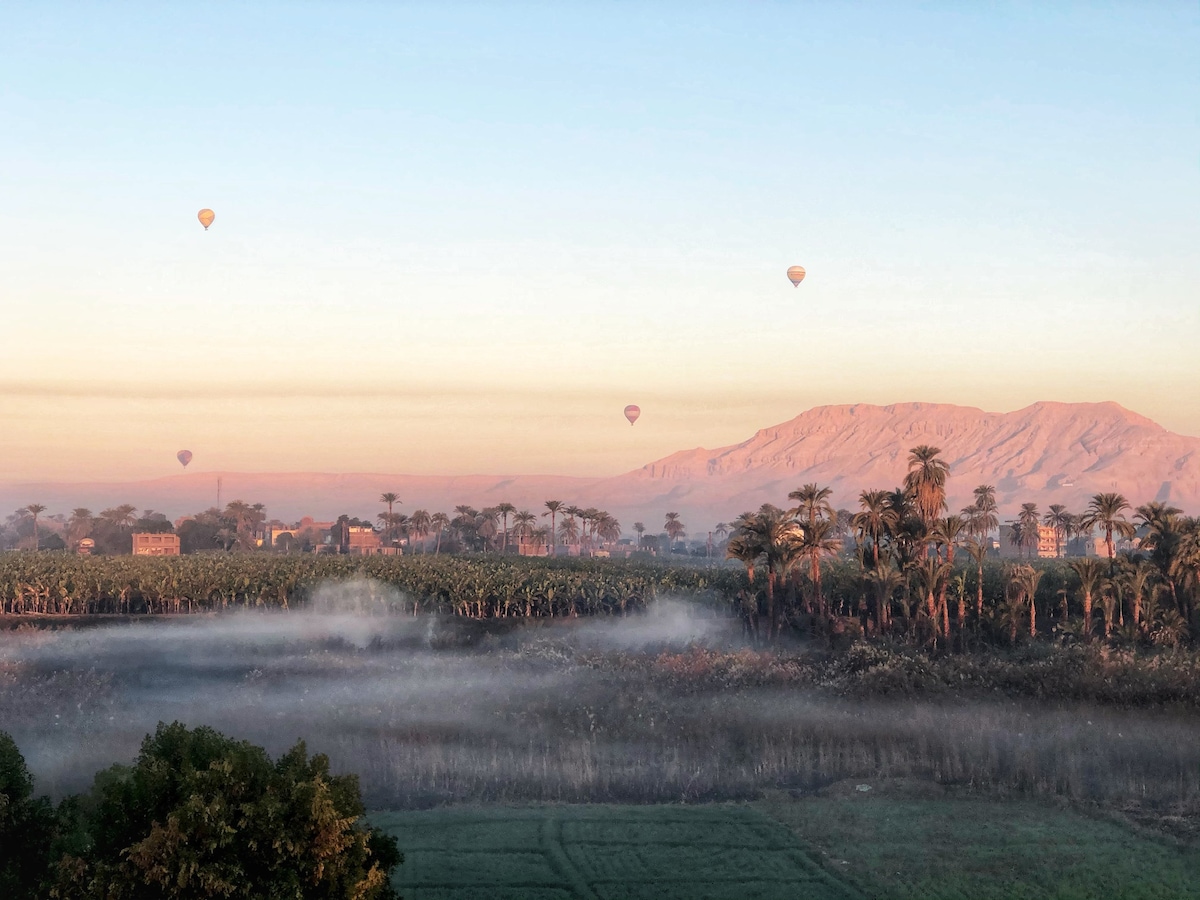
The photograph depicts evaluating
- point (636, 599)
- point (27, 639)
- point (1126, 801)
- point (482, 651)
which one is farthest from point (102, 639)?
point (1126, 801)

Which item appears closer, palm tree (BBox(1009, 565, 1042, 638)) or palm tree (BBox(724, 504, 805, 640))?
palm tree (BBox(1009, 565, 1042, 638))

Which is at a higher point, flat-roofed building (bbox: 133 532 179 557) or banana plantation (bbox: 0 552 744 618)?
banana plantation (bbox: 0 552 744 618)

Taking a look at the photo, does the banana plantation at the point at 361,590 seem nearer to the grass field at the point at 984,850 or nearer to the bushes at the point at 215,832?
the grass field at the point at 984,850

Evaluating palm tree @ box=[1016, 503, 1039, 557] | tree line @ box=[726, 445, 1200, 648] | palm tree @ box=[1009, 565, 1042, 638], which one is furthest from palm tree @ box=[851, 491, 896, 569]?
palm tree @ box=[1016, 503, 1039, 557]

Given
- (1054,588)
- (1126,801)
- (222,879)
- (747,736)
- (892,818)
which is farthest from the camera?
(1054,588)

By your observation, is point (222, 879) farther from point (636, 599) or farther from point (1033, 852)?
point (636, 599)

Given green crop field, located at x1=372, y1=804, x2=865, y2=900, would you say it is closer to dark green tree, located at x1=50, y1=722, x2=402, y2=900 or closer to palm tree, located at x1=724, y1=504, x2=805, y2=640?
dark green tree, located at x1=50, y1=722, x2=402, y2=900
